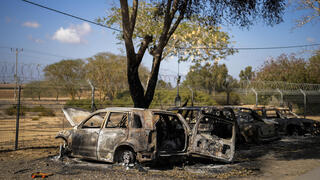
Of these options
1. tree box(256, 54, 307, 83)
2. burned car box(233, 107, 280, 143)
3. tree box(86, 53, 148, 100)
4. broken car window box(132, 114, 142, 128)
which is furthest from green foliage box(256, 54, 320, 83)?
broken car window box(132, 114, 142, 128)

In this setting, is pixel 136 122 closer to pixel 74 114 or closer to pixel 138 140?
pixel 138 140

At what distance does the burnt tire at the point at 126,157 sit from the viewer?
7184mm

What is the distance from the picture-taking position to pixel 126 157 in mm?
7230

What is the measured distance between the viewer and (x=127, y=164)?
7.16m

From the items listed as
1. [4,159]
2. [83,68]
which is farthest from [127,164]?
[83,68]

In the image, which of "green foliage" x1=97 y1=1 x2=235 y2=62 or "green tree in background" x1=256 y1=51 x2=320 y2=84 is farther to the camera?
"green tree in background" x1=256 y1=51 x2=320 y2=84

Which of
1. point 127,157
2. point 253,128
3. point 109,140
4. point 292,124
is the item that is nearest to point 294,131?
point 292,124

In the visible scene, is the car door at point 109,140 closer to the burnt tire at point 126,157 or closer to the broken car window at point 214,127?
the burnt tire at point 126,157

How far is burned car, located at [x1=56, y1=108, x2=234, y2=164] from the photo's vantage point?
7.10 metres

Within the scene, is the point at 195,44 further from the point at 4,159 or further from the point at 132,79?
the point at 4,159

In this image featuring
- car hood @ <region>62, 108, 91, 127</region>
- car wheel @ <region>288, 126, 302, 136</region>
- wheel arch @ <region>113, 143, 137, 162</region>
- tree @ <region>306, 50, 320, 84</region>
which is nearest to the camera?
wheel arch @ <region>113, 143, 137, 162</region>

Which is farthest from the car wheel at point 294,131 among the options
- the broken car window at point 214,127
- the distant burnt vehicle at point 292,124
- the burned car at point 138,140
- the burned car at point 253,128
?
the burned car at point 138,140

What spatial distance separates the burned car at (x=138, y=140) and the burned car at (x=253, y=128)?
3.30 metres

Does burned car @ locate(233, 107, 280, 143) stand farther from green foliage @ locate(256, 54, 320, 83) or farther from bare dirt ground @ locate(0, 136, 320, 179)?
green foliage @ locate(256, 54, 320, 83)
